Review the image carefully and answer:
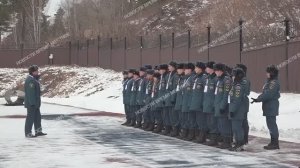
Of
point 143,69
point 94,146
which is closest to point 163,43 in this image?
point 143,69

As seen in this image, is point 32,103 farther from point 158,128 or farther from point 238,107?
point 238,107

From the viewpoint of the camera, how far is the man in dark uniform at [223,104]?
42.3ft

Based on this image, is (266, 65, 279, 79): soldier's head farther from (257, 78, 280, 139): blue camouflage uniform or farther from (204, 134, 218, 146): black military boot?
(204, 134, 218, 146): black military boot

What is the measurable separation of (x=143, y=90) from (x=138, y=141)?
3.81 meters

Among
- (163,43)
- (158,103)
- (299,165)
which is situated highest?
(163,43)

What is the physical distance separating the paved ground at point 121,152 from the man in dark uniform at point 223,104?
444 mm

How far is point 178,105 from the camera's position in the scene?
597 inches

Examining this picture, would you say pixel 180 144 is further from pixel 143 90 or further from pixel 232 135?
pixel 143 90

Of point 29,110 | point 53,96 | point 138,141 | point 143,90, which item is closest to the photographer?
point 138,141

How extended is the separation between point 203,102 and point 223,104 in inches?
42.1

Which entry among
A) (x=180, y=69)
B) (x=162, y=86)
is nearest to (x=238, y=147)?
(x=180, y=69)

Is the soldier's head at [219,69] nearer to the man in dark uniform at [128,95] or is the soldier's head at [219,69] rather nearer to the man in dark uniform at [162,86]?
the man in dark uniform at [162,86]

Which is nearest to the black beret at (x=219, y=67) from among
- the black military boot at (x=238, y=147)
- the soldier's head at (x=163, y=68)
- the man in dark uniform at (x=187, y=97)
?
the man in dark uniform at (x=187, y=97)

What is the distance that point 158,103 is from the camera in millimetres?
16422
